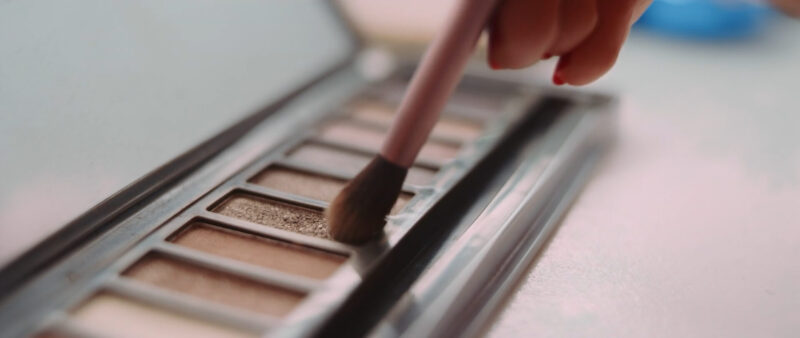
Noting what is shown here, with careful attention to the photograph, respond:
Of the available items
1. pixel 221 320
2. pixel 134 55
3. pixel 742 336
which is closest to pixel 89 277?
pixel 221 320

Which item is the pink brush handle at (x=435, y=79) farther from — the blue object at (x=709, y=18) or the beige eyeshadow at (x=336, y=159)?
the blue object at (x=709, y=18)

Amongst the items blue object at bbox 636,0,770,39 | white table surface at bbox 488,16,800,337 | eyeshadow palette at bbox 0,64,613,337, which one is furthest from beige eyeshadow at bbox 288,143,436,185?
blue object at bbox 636,0,770,39

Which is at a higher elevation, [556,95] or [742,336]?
[556,95]

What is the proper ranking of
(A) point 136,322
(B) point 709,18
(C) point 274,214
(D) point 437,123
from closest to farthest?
(A) point 136,322 < (C) point 274,214 < (D) point 437,123 < (B) point 709,18

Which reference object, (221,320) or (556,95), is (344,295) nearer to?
(221,320)

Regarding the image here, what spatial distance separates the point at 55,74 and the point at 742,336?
43cm

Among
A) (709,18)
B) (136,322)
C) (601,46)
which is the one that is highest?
(136,322)

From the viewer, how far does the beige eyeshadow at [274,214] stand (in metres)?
0.49

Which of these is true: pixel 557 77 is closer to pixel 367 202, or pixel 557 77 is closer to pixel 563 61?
pixel 563 61

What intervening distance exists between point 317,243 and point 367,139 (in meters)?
0.19

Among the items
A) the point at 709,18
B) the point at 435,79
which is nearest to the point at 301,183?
the point at 435,79

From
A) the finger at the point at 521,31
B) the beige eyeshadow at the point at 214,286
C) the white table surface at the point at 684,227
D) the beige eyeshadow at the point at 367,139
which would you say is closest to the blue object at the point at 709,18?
the white table surface at the point at 684,227

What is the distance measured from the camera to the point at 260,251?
18.3 inches

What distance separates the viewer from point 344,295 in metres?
0.41
